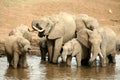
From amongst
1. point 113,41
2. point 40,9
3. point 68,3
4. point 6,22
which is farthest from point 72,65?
point 68,3

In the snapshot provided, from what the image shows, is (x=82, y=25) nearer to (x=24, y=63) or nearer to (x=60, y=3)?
(x=24, y=63)

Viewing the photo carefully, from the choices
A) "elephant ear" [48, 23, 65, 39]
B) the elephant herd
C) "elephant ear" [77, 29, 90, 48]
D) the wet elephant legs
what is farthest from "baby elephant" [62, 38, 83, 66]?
"elephant ear" [48, 23, 65, 39]

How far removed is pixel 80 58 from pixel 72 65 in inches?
15.6

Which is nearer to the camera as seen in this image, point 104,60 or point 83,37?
point 83,37

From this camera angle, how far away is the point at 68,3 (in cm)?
3550

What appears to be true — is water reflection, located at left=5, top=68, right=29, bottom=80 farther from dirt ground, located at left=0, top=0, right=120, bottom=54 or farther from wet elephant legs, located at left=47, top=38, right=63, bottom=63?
dirt ground, located at left=0, top=0, right=120, bottom=54

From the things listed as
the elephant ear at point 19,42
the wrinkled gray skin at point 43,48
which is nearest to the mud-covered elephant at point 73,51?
the wrinkled gray skin at point 43,48

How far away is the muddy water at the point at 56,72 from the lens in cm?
1782

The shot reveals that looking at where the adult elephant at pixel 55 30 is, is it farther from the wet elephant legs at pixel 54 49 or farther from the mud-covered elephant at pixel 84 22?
the mud-covered elephant at pixel 84 22

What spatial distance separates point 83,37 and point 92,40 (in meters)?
0.41

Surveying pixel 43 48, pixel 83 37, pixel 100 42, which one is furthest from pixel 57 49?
pixel 100 42

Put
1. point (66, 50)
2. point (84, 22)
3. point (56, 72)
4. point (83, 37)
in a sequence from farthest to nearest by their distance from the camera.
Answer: point (84, 22) → point (83, 37) → point (66, 50) → point (56, 72)

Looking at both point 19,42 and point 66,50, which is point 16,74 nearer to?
point 19,42

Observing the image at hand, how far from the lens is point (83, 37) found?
19.9 m
